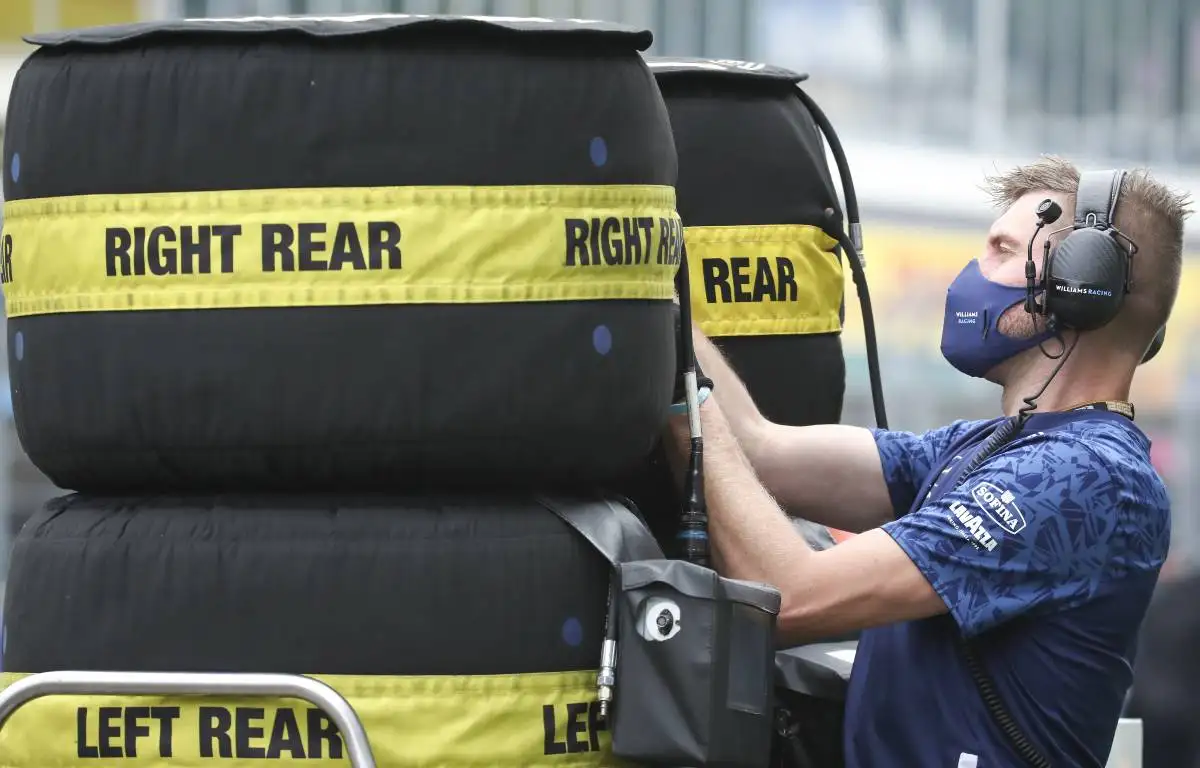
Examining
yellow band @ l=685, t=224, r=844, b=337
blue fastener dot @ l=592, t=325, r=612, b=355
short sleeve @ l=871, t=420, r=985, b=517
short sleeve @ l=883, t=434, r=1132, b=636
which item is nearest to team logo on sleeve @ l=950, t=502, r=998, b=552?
short sleeve @ l=883, t=434, r=1132, b=636

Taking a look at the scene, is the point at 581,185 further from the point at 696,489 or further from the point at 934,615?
the point at 934,615

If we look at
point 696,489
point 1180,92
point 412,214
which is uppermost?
point 412,214

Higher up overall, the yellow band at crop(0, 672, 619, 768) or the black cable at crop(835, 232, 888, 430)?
the black cable at crop(835, 232, 888, 430)

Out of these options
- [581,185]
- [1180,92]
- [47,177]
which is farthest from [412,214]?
[1180,92]

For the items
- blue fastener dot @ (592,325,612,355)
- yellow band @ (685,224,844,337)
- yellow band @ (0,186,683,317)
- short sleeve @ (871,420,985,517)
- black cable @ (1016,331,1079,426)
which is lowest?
short sleeve @ (871,420,985,517)

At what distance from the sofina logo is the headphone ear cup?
309 mm

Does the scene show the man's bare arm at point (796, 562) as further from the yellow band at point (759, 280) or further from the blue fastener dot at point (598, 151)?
the blue fastener dot at point (598, 151)

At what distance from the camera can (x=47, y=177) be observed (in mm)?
1899

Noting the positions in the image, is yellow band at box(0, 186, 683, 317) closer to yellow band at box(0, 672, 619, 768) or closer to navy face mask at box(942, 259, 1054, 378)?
yellow band at box(0, 672, 619, 768)

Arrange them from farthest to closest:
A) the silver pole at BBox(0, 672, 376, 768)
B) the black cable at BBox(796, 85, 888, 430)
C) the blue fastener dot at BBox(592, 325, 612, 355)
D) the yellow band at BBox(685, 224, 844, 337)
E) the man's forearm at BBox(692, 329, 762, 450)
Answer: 1. the black cable at BBox(796, 85, 888, 430)
2. the yellow band at BBox(685, 224, 844, 337)
3. the man's forearm at BBox(692, 329, 762, 450)
4. the blue fastener dot at BBox(592, 325, 612, 355)
5. the silver pole at BBox(0, 672, 376, 768)

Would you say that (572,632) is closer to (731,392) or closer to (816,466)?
(731,392)

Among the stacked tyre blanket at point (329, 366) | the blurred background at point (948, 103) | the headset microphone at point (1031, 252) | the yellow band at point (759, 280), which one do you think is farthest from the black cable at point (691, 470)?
the blurred background at point (948, 103)

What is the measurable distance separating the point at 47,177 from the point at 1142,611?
4.96ft

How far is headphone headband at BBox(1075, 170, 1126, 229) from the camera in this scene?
248 centimetres
